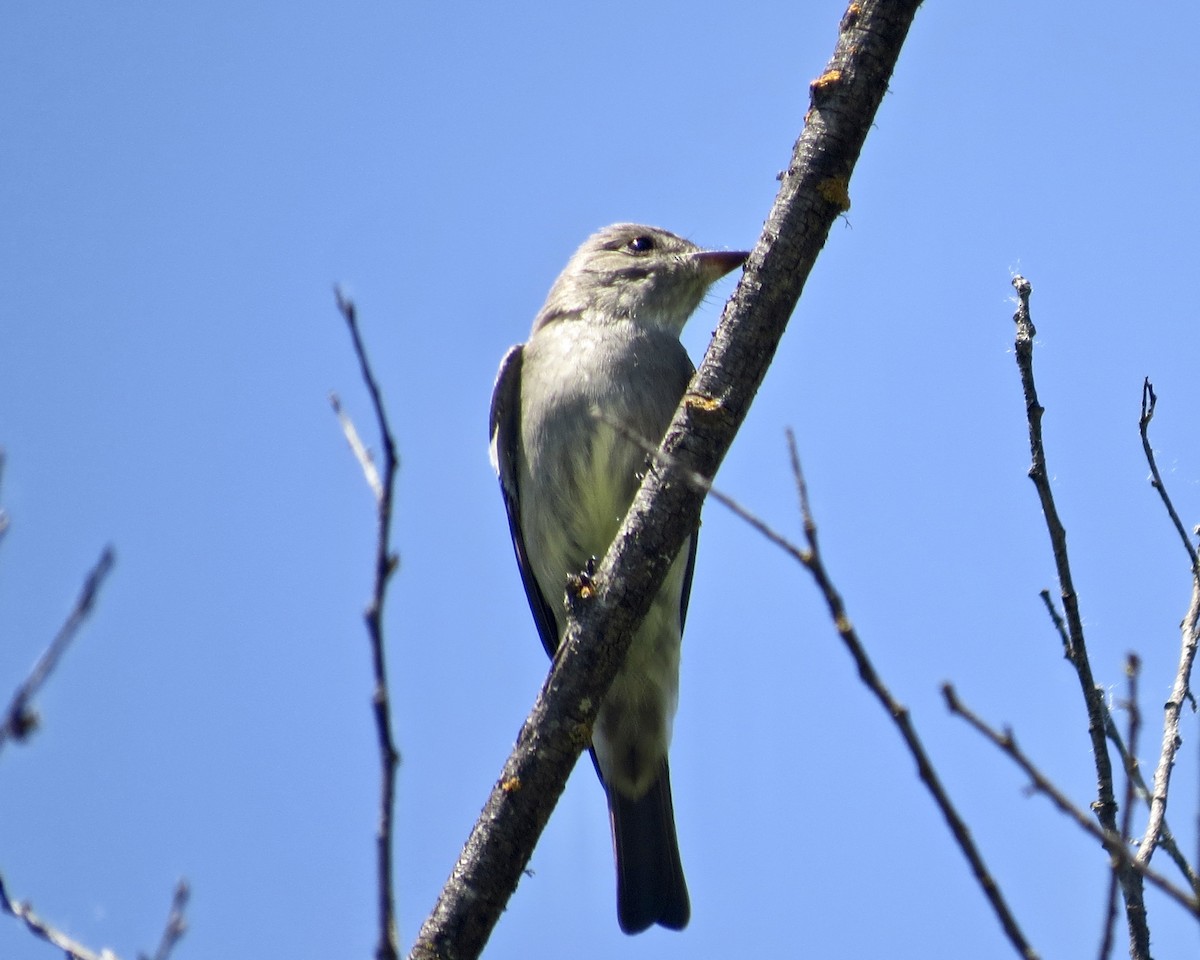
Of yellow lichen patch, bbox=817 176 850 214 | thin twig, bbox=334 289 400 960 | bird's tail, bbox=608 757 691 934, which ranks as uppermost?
yellow lichen patch, bbox=817 176 850 214

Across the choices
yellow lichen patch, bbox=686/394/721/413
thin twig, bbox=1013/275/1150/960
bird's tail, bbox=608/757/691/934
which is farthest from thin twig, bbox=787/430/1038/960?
bird's tail, bbox=608/757/691/934

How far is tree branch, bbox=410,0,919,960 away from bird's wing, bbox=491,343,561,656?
2.32 metres

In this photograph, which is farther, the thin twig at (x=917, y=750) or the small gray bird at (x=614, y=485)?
the small gray bird at (x=614, y=485)

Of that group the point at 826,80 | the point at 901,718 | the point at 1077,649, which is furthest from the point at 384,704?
the point at 826,80

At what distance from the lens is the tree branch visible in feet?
14.0

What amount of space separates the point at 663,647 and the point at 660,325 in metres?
1.56

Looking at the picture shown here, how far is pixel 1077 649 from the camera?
330cm

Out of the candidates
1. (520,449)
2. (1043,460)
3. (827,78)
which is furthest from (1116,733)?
(520,449)

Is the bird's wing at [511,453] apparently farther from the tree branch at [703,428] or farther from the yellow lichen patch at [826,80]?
the yellow lichen patch at [826,80]

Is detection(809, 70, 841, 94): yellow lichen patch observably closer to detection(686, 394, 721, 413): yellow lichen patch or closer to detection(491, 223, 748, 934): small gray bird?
detection(686, 394, 721, 413): yellow lichen patch

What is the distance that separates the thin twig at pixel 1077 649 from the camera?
3.11m

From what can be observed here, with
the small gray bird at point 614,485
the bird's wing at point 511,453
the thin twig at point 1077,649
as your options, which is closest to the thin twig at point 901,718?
the thin twig at point 1077,649

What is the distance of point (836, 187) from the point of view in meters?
4.32

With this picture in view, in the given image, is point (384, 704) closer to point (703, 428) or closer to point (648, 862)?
point (703, 428)
